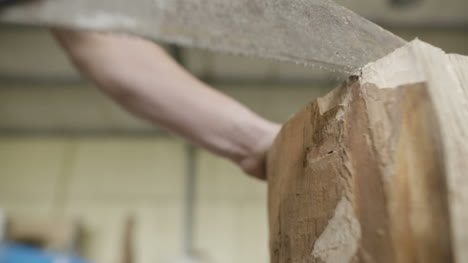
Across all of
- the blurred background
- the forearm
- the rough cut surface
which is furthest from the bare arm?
the blurred background

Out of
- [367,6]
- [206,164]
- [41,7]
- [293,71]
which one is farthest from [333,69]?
[206,164]

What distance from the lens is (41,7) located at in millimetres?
286

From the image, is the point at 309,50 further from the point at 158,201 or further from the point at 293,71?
the point at 158,201

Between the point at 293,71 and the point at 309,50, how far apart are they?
8.90ft

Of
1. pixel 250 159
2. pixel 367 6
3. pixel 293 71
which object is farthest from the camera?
pixel 293 71

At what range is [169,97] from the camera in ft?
2.24

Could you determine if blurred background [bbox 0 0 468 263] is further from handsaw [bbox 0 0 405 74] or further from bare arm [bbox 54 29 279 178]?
handsaw [bbox 0 0 405 74]

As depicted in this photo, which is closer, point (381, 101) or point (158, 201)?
point (381, 101)

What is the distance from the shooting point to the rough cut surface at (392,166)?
0.30m

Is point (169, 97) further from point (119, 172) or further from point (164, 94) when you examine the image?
point (119, 172)

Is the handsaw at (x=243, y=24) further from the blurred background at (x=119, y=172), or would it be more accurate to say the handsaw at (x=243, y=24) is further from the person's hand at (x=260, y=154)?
the blurred background at (x=119, y=172)

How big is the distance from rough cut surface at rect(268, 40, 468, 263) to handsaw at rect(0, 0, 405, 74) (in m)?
0.03

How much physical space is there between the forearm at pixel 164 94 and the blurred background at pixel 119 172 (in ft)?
7.08

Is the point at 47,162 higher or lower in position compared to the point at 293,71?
lower
